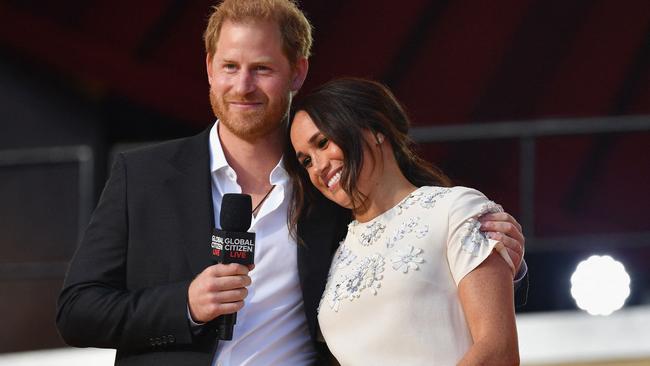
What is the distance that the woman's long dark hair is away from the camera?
2223 millimetres

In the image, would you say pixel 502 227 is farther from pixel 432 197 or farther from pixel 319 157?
pixel 319 157

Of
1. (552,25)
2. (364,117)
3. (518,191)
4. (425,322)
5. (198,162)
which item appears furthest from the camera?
(552,25)

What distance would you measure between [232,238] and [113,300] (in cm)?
34

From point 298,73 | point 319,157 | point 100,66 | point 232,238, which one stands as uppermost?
point 100,66

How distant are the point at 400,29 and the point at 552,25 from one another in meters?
0.88

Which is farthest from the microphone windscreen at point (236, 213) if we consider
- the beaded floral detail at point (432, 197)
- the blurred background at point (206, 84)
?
the blurred background at point (206, 84)

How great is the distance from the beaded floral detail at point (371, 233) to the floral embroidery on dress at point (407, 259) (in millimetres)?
90

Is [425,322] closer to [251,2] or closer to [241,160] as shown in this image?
[241,160]

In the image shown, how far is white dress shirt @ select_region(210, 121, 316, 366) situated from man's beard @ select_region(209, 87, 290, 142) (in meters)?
0.08

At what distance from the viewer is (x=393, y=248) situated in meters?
2.19

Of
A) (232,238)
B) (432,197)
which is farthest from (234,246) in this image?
(432,197)

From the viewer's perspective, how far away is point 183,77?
22.3 ft

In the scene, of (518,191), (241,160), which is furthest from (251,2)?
(518,191)

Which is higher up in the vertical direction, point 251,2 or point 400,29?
point 400,29
